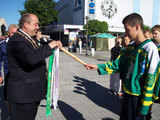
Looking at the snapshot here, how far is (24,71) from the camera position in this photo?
2066mm

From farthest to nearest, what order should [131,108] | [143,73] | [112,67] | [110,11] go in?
[110,11], [112,67], [131,108], [143,73]

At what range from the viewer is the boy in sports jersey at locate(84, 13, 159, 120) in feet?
5.98

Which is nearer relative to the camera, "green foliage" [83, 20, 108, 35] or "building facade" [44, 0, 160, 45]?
"green foliage" [83, 20, 108, 35]

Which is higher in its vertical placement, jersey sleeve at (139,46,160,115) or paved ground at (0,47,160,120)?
jersey sleeve at (139,46,160,115)

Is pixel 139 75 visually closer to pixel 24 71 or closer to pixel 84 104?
pixel 24 71

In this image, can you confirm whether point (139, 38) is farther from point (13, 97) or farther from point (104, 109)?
point (104, 109)

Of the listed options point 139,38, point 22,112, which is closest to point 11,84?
point 22,112

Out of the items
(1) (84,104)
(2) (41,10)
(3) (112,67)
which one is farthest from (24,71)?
(2) (41,10)

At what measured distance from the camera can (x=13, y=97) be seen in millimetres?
2080

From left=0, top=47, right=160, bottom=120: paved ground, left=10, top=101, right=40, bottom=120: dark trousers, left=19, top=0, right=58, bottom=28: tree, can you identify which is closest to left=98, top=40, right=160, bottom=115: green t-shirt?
left=10, top=101, right=40, bottom=120: dark trousers

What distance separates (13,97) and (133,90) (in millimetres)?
1565

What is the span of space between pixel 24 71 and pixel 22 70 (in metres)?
0.03

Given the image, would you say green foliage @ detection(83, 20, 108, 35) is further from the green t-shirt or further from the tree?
the green t-shirt

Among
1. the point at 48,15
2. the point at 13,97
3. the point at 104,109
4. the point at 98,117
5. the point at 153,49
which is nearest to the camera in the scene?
the point at 153,49
